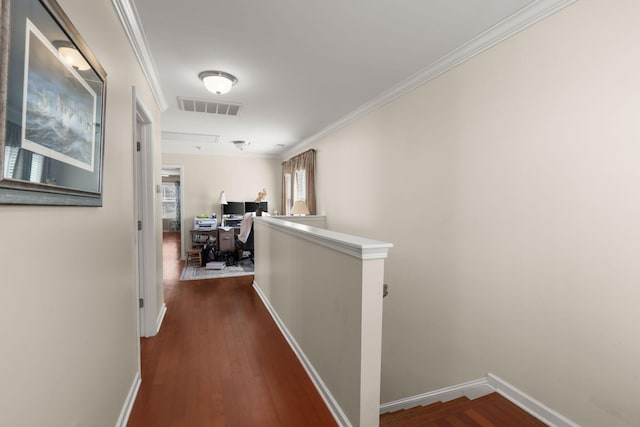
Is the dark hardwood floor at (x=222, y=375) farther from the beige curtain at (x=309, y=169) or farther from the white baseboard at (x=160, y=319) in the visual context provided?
the beige curtain at (x=309, y=169)

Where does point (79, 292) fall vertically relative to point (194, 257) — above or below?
above

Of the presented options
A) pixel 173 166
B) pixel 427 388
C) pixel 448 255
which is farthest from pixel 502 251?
pixel 173 166

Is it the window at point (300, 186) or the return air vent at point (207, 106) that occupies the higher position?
the return air vent at point (207, 106)

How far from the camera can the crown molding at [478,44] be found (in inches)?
71.9

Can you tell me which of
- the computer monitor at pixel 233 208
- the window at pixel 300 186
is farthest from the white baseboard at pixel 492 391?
the computer monitor at pixel 233 208

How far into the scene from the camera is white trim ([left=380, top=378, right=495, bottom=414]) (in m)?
2.19

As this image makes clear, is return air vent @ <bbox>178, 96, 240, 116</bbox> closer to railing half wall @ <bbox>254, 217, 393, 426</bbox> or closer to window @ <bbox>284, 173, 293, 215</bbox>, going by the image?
railing half wall @ <bbox>254, 217, 393, 426</bbox>

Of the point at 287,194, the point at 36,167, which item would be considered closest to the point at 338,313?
the point at 36,167

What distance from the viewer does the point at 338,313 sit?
5.85ft

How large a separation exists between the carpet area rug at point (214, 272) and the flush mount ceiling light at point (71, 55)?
4.31 meters

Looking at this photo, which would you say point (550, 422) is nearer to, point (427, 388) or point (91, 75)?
point (427, 388)

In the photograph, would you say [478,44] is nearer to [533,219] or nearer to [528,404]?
[533,219]

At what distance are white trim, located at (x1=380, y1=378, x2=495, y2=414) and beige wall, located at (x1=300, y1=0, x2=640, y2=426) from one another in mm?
89

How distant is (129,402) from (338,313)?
1399mm
